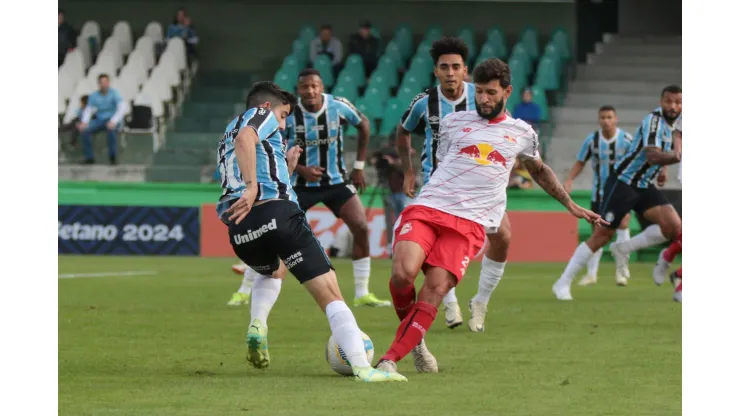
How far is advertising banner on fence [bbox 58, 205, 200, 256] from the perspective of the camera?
837 inches

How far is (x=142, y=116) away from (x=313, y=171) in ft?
41.6

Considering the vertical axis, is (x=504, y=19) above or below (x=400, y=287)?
above

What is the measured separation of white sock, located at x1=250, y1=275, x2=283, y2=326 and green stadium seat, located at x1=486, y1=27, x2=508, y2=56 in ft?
60.3

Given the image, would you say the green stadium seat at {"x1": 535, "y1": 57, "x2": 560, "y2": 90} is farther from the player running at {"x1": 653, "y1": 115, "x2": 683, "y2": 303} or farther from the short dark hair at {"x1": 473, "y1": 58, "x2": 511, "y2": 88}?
the short dark hair at {"x1": 473, "y1": 58, "x2": 511, "y2": 88}

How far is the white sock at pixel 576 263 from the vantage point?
1334 cm

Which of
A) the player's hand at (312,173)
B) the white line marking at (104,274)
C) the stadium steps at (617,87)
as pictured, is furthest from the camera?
the stadium steps at (617,87)

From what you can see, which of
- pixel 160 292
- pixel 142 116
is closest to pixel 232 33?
→ pixel 142 116

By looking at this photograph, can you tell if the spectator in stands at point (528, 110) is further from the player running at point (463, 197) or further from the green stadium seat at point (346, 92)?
the player running at point (463, 197)

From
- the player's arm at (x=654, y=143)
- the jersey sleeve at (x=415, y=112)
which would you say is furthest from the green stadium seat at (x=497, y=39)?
the jersey sleeve at (x=415, y=112)

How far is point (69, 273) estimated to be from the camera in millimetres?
16875

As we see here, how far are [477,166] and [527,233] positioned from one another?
13053 mm

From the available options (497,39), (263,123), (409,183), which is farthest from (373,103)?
(263,123)

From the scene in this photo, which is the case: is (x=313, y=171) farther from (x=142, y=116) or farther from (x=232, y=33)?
(x=232, y=33)

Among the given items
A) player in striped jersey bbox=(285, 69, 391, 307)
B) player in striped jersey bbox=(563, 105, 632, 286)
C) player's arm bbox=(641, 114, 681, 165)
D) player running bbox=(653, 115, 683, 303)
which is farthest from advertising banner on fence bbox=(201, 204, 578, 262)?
player in striped jersey bbox=(285, 69, 391, 307)
